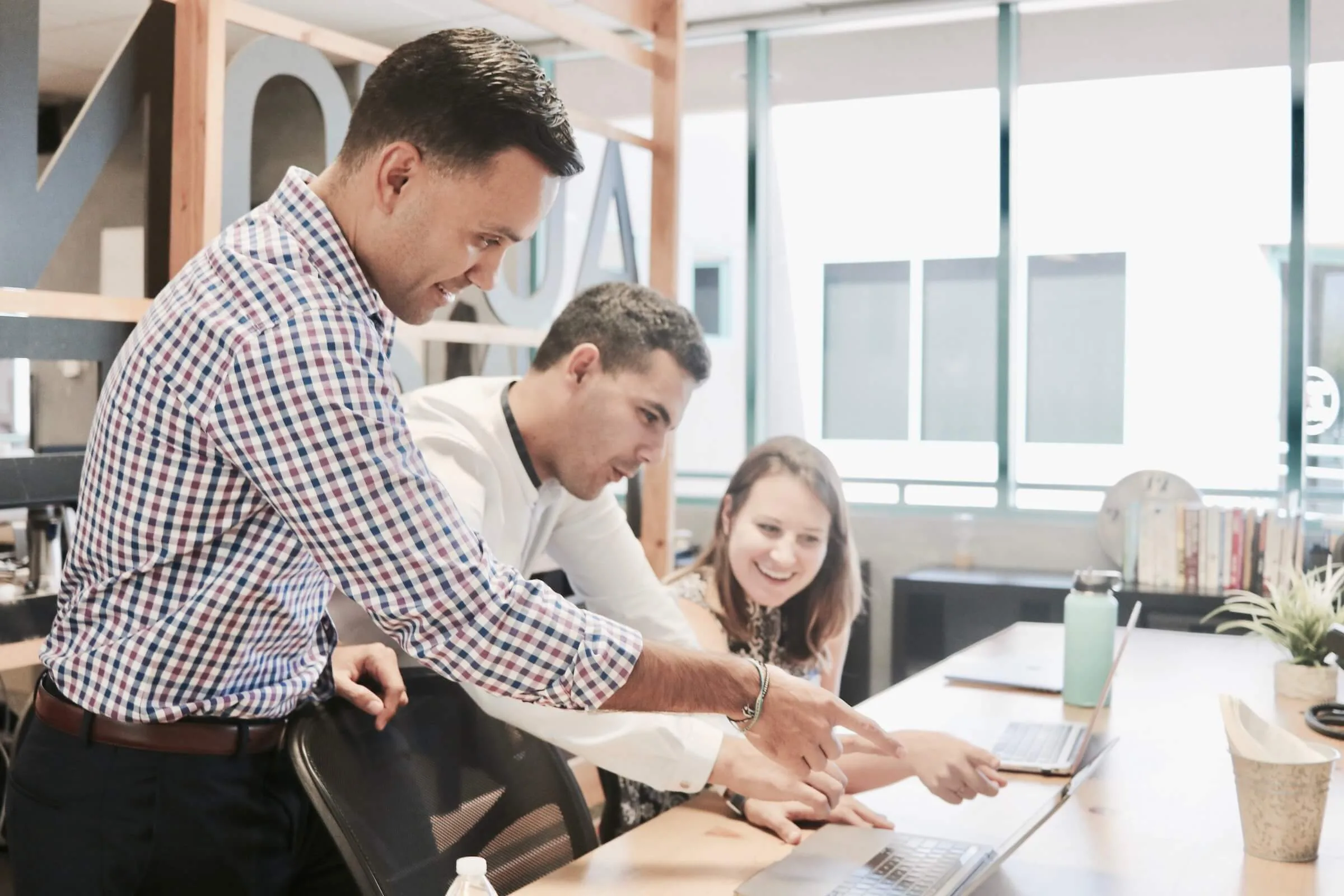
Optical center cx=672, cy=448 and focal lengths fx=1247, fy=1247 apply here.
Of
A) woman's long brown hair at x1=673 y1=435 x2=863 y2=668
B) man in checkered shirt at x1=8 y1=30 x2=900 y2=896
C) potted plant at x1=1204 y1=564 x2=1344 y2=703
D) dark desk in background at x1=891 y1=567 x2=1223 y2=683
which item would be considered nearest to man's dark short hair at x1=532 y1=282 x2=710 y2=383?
woman's long brown hair at x1=673 y1=435 x2=863 y2=668

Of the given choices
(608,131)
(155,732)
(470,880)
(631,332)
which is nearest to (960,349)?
(608,131)

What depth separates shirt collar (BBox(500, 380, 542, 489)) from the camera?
198 cm

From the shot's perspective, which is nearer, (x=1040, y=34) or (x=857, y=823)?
(x=857, y=823)

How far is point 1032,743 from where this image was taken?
1.97 m

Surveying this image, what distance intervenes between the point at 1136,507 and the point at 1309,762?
10.9 ft

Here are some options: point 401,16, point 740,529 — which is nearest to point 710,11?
point 401,16

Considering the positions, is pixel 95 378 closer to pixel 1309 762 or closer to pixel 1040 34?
pixel 1309 762

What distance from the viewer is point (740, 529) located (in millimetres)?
2320

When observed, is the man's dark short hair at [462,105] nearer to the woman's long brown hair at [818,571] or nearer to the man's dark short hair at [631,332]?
the man's dark short hair at [631,332]

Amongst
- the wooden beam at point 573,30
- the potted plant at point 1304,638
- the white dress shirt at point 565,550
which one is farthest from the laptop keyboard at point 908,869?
the wooden beam at point 573,30

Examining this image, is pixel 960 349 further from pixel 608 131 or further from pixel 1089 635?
pixel 1089 635

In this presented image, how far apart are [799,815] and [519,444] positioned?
0.75 m

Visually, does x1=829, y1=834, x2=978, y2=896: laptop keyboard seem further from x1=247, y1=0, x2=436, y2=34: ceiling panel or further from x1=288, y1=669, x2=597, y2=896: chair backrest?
x1=247, y1=0, x2=436, y2=34: ceiling panel

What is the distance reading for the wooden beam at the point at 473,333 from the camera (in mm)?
3158
